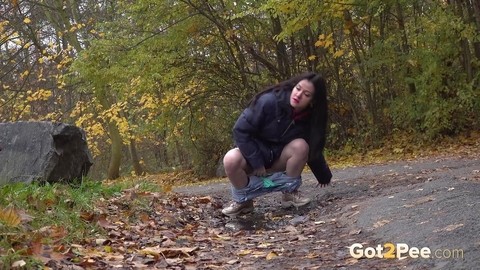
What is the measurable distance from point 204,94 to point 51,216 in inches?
436

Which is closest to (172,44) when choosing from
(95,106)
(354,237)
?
(95,106)

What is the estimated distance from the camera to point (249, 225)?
5.14m

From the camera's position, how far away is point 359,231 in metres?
4.00

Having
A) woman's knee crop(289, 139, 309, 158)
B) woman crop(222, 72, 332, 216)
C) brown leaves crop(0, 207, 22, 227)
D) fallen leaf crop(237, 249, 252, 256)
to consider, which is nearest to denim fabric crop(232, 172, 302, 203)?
woman crop(222, 72, 332, 216)

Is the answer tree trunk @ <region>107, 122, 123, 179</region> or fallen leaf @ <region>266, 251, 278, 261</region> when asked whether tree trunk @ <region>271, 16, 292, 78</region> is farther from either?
fallen leaf @ <region>266, 251, 278, 261</region>

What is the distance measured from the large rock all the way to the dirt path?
165 cm

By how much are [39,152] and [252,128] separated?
8.22 ft

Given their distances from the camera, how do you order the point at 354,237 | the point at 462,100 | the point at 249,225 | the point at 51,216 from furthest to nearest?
the point at 462,100, the point at 249,225, the point at 51,216, the point at 354,237

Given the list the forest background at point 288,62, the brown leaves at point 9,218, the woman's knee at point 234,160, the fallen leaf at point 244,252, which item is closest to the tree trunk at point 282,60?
the forest background at point 288,62

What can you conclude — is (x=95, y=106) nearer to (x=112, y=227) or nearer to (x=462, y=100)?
(x=462, y=100)

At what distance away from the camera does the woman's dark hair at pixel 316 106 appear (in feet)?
16.7

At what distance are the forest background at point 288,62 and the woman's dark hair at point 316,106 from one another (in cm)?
621

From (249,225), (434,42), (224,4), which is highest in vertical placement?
(224,4)

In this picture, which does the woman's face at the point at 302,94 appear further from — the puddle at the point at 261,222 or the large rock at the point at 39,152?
the large rock at the point at 39,152
